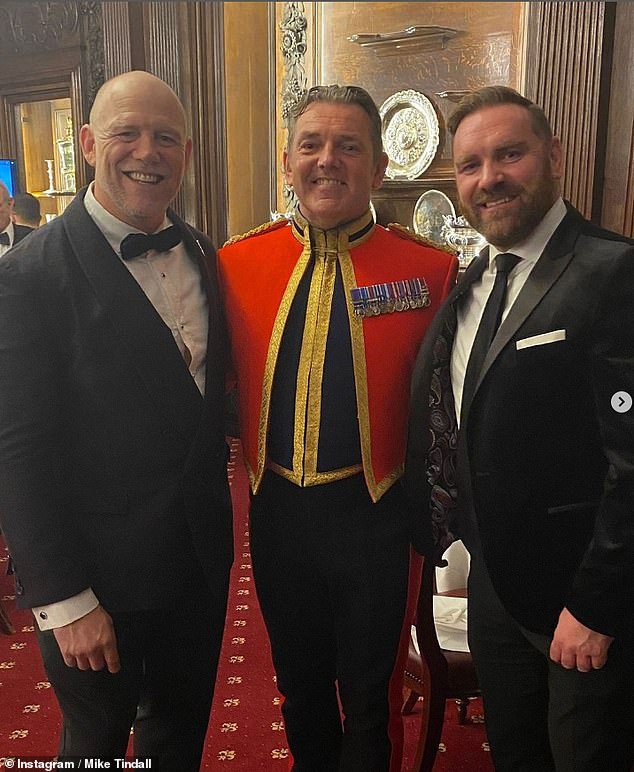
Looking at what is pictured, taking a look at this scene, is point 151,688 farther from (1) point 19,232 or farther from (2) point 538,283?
(1) point 19,232

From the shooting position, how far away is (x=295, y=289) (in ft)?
5.58

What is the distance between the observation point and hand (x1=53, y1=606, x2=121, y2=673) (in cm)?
138

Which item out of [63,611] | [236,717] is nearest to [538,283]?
[63,611]

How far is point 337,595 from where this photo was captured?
1669 millimetres

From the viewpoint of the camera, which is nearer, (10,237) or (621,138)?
(621,138)

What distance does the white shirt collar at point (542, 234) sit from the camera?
1.42 meters

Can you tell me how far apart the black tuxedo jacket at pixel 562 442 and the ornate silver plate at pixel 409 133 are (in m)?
3.58

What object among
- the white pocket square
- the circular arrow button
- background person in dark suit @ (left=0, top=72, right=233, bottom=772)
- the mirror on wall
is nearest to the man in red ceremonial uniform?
background person in dark suit @ (left=0, top=72, right=233, bottom=772)

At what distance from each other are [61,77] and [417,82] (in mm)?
→ 3115

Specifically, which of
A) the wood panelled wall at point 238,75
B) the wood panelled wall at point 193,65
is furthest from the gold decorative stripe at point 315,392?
the wood panelled wall at point 193,65

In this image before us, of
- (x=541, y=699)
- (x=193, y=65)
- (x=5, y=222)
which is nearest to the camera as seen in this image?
(x=541, y=699)

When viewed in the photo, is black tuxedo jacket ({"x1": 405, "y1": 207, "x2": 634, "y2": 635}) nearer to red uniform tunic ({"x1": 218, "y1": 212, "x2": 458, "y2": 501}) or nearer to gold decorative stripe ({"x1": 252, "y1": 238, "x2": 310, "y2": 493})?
red uniform tunic ({"x1": 218, "y1": 212, "x2": 458, "y2": 501})

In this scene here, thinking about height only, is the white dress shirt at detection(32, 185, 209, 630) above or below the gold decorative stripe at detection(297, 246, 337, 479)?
above

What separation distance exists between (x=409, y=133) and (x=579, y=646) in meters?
4.12
